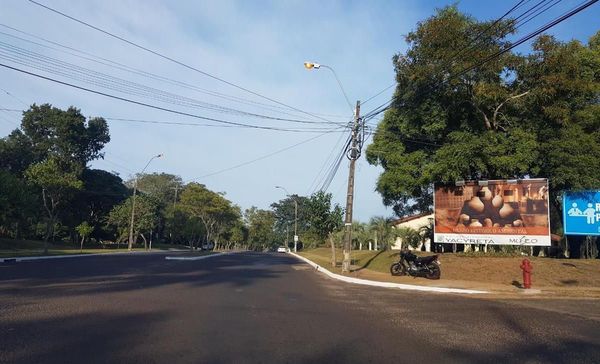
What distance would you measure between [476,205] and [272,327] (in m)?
21.3

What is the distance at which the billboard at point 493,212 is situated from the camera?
2733cm

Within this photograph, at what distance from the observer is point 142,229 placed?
63.5 m

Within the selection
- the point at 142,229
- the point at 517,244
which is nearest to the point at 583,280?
the point at 517,244

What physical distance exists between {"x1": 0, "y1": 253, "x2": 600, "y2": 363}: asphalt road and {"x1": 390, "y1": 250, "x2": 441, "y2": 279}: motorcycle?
6.68 meters

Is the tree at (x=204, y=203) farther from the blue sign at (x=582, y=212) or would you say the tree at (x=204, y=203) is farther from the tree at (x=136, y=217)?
the blue sign at (x=582, y=212)

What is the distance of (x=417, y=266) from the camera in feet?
76.5

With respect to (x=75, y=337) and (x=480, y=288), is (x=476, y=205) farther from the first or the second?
(x=75, y=337)

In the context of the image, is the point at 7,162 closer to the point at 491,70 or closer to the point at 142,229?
the point at 142,229

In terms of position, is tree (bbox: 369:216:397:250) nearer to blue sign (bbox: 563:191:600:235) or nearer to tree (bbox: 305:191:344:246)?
tree (bbox: 305:191:344:246)

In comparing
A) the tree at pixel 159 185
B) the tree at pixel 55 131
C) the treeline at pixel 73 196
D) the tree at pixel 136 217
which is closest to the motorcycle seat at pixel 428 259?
the treeline at pixel 73 196

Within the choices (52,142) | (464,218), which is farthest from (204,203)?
(464,218)

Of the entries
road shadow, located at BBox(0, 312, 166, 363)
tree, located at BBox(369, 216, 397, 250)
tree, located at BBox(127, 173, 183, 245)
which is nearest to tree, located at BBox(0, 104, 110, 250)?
tree, located at BBox(369, 216, 397, 250)

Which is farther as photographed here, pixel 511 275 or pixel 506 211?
pixel 506 211

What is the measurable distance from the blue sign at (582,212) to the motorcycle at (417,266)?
875 centimetres
